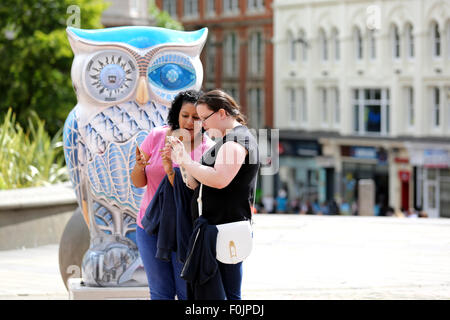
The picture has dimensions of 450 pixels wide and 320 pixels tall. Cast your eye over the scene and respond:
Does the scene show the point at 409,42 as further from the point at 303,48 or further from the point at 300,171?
the point at 300,171

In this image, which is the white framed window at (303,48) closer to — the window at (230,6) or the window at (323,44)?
the window at (323,44)

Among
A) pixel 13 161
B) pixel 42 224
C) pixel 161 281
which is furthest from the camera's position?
pixel 13 161

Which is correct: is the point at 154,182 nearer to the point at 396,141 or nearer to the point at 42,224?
the point at 42,224

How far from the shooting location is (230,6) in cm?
4647

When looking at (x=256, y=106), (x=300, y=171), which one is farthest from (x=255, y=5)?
(x=300, y=171)

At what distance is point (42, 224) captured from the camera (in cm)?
1223

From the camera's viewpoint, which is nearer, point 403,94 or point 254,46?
point 403,94

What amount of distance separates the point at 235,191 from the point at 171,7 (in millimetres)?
43688

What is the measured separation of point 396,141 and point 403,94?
186 cm

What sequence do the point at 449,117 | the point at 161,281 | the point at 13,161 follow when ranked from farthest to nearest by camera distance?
the point at 449,117 → the point at 13,161 → the point at 161,281

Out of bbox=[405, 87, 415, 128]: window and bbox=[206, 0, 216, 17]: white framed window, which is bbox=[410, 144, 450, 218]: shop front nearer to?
bbox=[405, 87, 415, 128]: window

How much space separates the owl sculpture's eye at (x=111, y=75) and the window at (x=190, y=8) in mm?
40285

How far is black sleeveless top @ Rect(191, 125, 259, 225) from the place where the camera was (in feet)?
19.5

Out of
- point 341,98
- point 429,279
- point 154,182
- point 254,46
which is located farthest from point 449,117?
point 154,182
